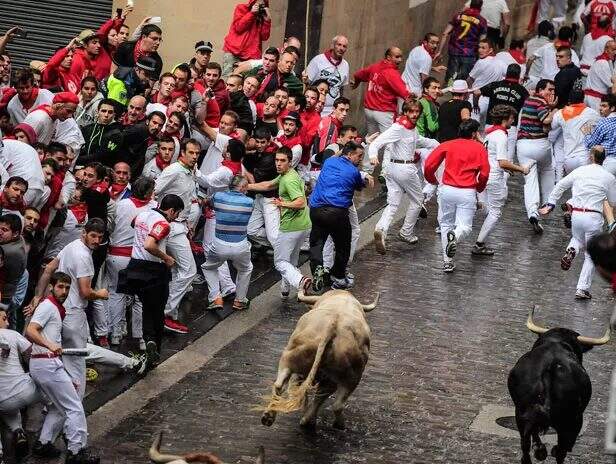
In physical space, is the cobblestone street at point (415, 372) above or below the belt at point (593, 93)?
below

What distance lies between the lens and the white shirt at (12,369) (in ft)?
45.3

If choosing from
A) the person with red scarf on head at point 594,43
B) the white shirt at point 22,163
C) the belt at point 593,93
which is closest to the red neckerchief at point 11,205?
the white shirt at point 22,163

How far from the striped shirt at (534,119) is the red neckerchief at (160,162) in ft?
23.1

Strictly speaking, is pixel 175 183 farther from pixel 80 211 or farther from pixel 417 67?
pixel 417 67

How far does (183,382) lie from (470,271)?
5992mm

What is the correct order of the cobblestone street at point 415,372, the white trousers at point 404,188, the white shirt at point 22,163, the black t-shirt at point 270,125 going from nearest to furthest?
the cobblestone street at point 415,372 → the white shirt at point 22,163 → the black t-shirt at point 270,125 → the white trousers at point 404,188

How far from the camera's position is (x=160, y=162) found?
18062mm

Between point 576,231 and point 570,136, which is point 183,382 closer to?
point 576,231

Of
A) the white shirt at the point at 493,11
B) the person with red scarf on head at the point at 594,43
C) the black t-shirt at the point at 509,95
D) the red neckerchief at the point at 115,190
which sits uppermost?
the white shirt at the point at 493,11

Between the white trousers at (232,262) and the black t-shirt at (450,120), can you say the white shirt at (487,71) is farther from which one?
the white trousers at (232,262)

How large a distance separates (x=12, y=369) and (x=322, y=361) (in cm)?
270

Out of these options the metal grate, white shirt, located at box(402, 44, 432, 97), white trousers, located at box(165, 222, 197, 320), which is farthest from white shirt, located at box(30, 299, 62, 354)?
white shirt, located at box(402, 44, 432, 97)

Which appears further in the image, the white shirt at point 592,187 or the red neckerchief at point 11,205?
the white shirt at point 592,187

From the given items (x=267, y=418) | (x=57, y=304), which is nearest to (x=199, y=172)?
(x=57, y=304)
